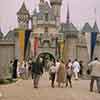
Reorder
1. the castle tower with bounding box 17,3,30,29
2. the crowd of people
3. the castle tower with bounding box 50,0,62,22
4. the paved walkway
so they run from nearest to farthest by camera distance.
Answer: the paved walkway → the crowd of people → the castle tower with bounding box 17,3,30,29 → the castle tower with bounding box 50,0,62,22

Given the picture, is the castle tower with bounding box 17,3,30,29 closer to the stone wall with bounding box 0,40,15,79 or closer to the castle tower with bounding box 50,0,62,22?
the castle tower with bounding box 50,0,62,22

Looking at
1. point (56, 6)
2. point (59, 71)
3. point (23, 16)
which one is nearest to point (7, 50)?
point (23, 16)

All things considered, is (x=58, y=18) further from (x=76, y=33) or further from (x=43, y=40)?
(x=43, y=40)

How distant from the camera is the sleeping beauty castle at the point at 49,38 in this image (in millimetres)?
49784

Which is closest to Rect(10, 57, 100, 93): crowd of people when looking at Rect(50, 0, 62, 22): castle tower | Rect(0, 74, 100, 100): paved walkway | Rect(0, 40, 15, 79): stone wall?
Rect(0, 74, 100, 100): paved walkway

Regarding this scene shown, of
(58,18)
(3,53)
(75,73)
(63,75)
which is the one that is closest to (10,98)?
(63,75)

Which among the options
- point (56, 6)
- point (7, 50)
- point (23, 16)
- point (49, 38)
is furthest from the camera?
point (56, 6)

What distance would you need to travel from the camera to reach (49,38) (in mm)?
70875

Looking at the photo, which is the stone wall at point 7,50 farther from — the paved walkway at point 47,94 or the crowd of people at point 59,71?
the paved walkway at point 47,94

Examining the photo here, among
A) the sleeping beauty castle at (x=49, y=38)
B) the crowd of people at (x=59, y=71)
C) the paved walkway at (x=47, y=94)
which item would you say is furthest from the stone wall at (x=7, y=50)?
the paved walkway at (x=47, y=94)

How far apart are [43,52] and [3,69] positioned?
140ft

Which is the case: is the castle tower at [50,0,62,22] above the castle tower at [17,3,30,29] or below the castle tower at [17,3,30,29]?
above

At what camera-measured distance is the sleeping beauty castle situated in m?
49.8

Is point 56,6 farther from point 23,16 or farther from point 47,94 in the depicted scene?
point 47,94
